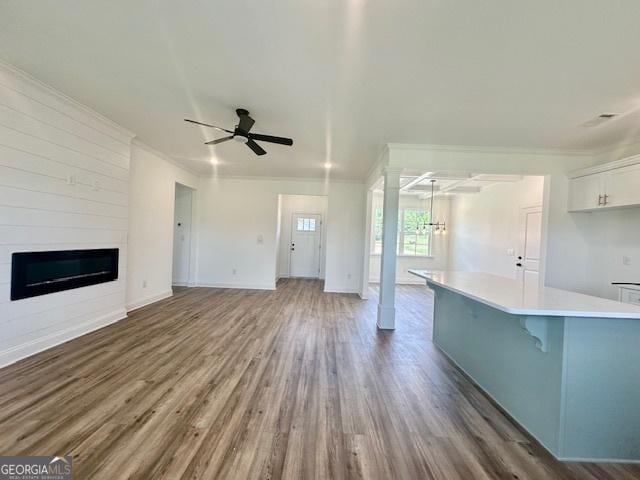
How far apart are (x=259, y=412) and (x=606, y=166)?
4904 mm

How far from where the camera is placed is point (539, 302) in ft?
6.21

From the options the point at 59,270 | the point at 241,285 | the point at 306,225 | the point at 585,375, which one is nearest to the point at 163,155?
the point at 59,270

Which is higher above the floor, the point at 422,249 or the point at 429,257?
the point at 422,249

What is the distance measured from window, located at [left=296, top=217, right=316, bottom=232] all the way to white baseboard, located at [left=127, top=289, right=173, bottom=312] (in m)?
4.18

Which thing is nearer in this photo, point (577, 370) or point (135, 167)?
point (577, 370)

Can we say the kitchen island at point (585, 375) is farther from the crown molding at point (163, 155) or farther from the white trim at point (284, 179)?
the white trim at point (284, 179)

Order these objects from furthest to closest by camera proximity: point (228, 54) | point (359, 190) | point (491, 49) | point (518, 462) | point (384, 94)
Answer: point (359, 190), point (384, 94), point (228, 54), point (491, 49), point (518, 462)

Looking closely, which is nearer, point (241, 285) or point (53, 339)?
point (53, 339)

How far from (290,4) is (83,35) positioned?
162 cm

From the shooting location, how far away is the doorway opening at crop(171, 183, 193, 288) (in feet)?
23.0

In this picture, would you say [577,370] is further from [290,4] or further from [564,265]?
[564,265]

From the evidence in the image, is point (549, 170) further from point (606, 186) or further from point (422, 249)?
point (422, 249)

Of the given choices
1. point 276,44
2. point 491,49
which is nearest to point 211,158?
point 276,44

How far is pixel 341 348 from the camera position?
3.46m
